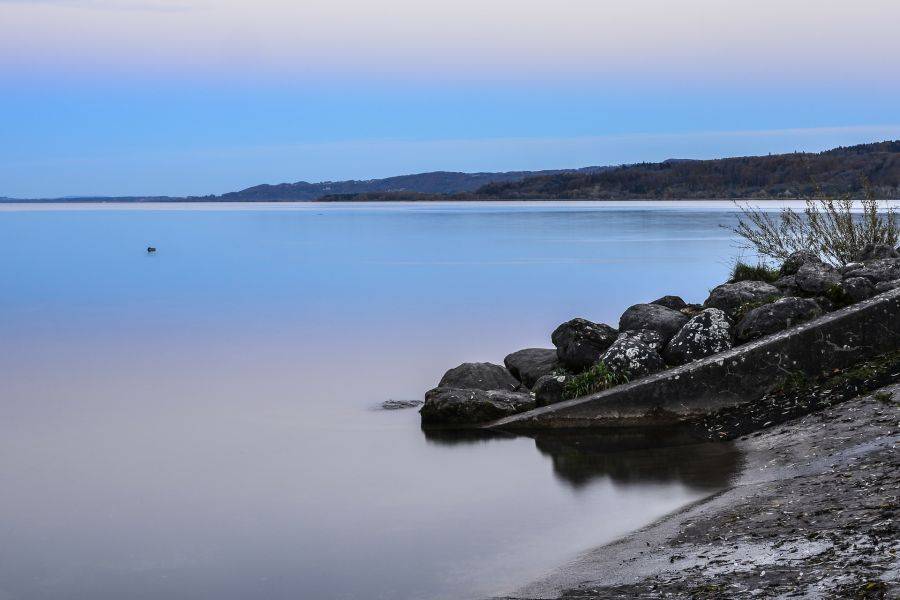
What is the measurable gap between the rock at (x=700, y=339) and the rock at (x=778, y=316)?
0.79 feet

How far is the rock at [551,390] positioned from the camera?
1152 cm

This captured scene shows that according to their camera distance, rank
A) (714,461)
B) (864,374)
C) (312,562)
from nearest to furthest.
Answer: (312,562) < (714,461) < (864,374)

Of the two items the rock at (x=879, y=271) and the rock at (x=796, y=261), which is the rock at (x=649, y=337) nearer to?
the rock at (x=879, y=271)

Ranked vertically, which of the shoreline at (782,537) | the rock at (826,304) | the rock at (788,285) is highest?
the rock at (788,285)

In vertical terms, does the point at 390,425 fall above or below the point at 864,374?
below

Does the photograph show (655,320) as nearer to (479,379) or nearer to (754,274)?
(479,379)

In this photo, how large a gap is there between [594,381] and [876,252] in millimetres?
6219

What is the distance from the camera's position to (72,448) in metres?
10.6

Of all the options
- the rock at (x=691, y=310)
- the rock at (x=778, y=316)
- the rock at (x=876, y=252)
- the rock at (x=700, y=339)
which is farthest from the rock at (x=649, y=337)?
the rock at (x=876, y=252)

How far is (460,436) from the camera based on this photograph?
11.0 m

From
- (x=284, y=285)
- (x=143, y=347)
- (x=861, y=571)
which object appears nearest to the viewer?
(x=861, y=571)

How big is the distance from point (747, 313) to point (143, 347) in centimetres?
1040

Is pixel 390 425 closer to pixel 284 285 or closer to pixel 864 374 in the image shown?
pixel 864 374

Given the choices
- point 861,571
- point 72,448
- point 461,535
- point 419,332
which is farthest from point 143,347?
point 861,571
